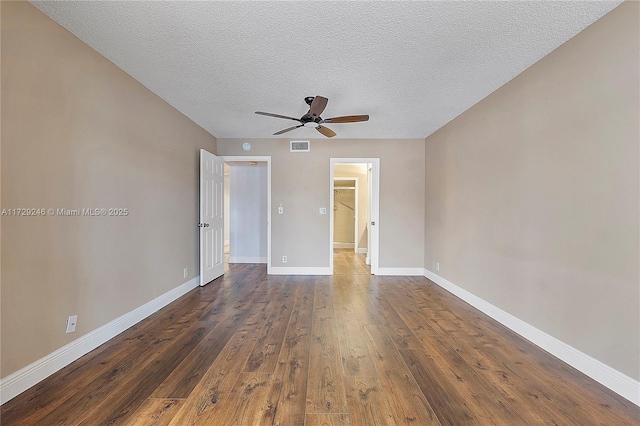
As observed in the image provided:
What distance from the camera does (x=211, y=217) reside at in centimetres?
411

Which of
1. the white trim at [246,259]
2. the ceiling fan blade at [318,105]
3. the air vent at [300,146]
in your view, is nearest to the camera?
the ceiling fan blade at [318,105]

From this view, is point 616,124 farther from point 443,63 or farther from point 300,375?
point 300,375

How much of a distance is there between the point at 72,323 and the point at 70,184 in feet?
3.44

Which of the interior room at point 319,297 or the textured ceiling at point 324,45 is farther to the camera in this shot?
the textured ceiling at point 324,45

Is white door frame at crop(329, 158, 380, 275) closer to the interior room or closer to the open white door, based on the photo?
the interior room

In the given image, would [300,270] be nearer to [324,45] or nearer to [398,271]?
[398,271]

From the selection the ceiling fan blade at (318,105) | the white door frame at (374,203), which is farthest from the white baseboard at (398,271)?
the ceiling fan blade at (318,105)

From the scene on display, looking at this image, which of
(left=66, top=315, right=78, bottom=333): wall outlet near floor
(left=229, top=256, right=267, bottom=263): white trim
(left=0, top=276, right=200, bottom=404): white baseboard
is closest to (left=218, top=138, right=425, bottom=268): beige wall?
(left=229, top=256, right=267, bottom=263): white trim

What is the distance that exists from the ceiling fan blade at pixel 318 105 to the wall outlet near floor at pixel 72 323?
2639 millimetres

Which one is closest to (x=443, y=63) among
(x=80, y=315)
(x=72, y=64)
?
(x=72, y=64)

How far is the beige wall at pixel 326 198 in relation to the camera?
466 cm

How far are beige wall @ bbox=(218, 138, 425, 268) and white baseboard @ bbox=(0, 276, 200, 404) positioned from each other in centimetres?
231

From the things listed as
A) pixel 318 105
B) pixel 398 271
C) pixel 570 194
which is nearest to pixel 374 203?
pixel 398 271

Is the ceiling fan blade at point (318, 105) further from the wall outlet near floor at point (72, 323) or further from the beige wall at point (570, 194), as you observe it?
the wall outlet near floor at point (72, 323)
